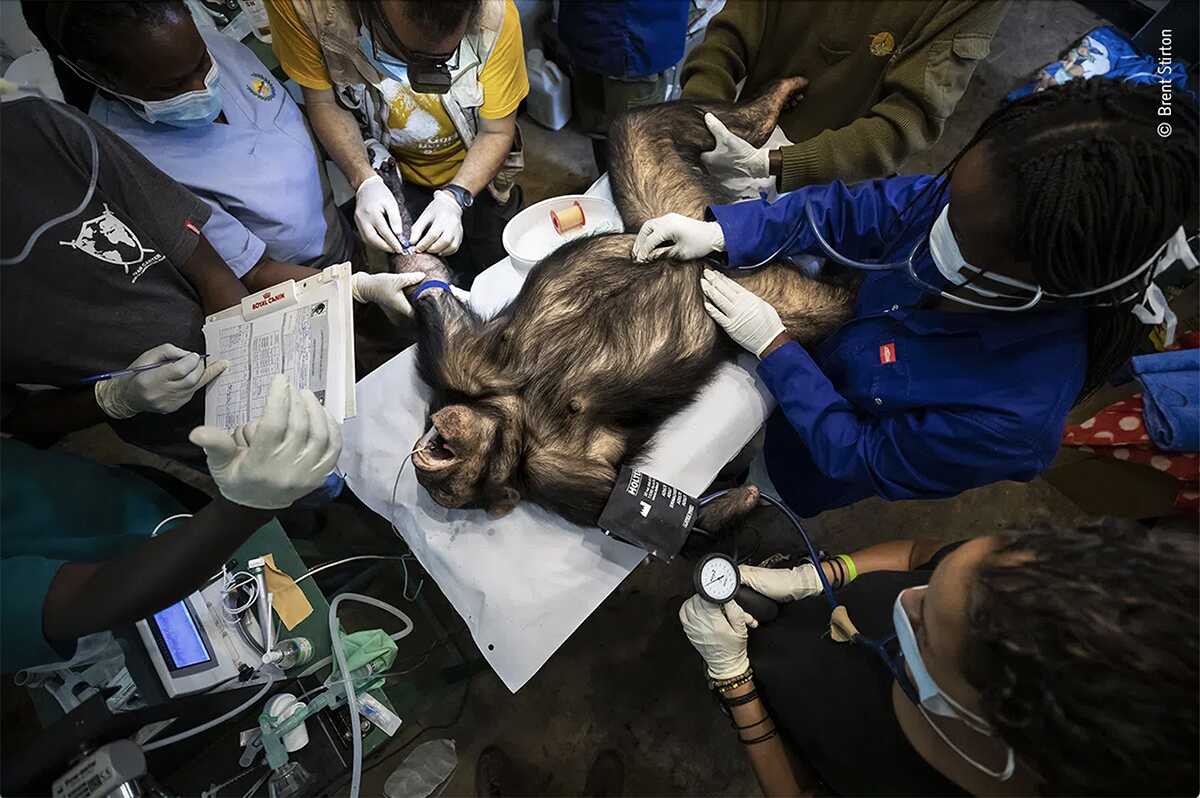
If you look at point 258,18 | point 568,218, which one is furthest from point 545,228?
point 258,18

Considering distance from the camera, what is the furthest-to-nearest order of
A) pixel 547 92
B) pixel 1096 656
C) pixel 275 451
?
pixel 547 92 → pixel 275 451 → pixel 1096 656

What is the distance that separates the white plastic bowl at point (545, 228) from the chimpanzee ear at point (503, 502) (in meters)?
0.74

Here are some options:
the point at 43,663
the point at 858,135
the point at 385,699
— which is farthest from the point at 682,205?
the point at 43,663

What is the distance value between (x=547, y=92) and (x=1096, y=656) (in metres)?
3.31

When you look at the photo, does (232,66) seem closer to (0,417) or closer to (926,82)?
(0,417)

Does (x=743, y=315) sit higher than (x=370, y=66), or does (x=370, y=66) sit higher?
(x=370, y=66)

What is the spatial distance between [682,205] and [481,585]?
137cm

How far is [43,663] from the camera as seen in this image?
1186 millimetres

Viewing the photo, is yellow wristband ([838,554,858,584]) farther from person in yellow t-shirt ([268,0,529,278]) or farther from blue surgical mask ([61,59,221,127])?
blue surgical mask ([61,59,221,127])

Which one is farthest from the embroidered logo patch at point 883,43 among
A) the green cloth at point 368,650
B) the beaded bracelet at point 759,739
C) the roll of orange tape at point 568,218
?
the green cloth at point 368,650

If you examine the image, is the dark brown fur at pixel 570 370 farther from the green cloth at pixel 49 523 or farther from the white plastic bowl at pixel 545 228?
the green cloth at pixel 49 523

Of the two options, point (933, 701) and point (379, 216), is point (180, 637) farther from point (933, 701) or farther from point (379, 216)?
point (933, 701)

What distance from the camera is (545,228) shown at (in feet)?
6.97

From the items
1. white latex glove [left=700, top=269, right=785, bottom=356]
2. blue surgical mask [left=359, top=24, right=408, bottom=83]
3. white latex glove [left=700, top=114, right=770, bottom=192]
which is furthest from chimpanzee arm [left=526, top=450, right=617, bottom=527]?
blue surgical mask [left=359, top=24, right=408, bottom=83]
